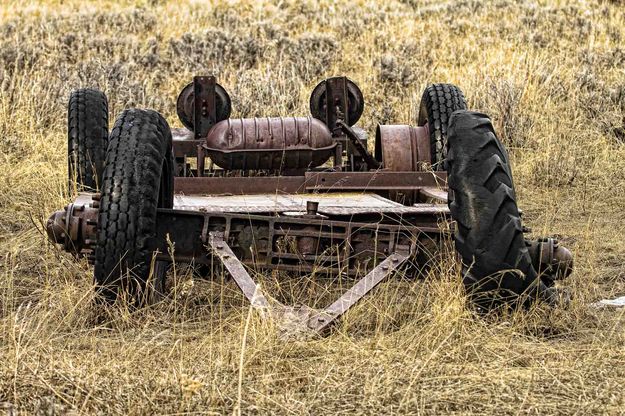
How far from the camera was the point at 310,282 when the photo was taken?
579 centimetres

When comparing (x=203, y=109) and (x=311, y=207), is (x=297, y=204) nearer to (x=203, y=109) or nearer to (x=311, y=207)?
(x=311, y=207)

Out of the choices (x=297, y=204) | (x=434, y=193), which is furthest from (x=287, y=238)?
(x=434, y=193)

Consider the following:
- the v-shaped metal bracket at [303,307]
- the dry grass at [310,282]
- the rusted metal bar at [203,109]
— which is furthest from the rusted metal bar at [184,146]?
the v-shaped metal bracket at [303,307]

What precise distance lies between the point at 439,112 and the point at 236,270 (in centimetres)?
333

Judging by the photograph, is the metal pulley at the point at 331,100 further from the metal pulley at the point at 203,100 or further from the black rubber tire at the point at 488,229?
the black rubber tire at the point at 488,229

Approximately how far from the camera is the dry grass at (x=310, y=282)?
378cm

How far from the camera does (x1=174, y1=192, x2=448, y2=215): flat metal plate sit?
575 cm

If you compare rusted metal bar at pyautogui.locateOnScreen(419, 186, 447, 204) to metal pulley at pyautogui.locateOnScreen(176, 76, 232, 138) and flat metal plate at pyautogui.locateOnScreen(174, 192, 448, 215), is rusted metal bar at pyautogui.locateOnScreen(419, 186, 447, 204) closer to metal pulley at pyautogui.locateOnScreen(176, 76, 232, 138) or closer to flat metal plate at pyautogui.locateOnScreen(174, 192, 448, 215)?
flat metal plate at pyautogui.locateOnScreen(174, 192, 448, 215)

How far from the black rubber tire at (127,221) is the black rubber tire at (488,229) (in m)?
1.49

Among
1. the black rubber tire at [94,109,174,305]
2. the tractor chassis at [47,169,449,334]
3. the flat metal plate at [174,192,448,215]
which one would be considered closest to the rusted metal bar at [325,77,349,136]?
the flat metal plate at [174,192,448,215]

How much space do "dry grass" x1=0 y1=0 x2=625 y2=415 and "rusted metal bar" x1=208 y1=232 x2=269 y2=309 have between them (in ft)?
0.49

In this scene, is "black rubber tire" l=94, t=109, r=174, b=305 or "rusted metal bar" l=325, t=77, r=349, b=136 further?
"rusted metal bar" l=325, t=77, r=349, b=136

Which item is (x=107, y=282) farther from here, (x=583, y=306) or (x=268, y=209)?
(x=583, y=306)

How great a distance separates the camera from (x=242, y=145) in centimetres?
801
